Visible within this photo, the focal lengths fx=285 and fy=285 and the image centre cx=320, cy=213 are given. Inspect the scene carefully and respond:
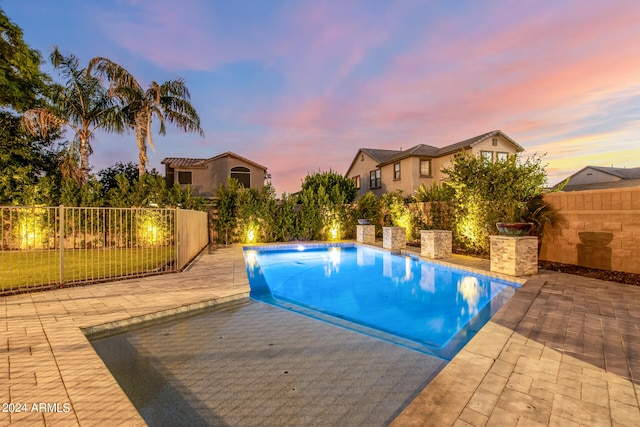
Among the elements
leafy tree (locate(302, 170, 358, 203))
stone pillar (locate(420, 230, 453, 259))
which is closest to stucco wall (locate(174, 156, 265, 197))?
leafy tree (locate(302, 170, 358, 203))

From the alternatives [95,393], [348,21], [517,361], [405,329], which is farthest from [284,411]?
[348,21]

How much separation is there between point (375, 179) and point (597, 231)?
65.6 ft

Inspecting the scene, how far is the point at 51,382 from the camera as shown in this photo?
249 cm

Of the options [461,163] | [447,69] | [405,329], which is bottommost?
[405,329]

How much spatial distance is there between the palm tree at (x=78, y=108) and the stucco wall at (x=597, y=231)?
19963 mm

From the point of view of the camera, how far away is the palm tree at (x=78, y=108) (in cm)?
1434

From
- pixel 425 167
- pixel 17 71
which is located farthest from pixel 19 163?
pixel 425 167

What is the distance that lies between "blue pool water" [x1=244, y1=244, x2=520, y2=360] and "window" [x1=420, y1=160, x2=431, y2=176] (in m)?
13.6

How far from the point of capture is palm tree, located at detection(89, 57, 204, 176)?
47.9 ft

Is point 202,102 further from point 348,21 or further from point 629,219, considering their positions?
point 629,219

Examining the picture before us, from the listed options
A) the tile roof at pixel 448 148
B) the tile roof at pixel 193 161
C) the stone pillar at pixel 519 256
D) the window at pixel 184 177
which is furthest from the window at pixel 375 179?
the stone pillar at pixel 519 256

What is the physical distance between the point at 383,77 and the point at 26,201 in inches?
701

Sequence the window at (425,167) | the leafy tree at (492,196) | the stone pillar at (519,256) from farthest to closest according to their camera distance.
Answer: the window at (425,167)
the leafy tree at (492,196)
the stone pillar at (519,256)

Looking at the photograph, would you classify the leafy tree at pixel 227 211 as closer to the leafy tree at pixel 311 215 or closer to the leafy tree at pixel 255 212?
the leafy tree at pixel 255 212
